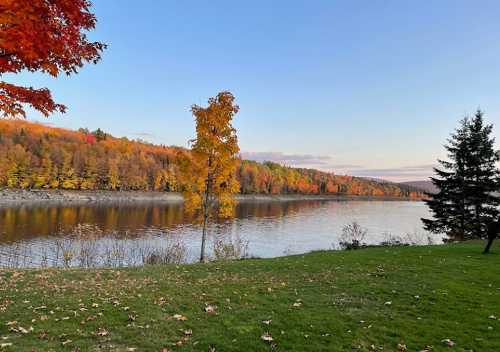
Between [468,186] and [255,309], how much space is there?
2771 cm

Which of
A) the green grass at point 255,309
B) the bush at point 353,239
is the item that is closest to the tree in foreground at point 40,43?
the green grass at point 255,309

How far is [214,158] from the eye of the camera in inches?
822

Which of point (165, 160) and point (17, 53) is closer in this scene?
point (17, 53)

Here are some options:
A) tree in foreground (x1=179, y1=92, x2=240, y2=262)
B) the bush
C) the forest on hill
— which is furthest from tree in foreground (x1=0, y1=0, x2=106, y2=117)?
the forest on hill

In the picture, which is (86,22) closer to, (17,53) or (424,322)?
(17,53)

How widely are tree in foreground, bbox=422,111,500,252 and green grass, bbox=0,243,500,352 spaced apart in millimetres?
17204

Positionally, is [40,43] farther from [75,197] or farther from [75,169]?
[75,169]

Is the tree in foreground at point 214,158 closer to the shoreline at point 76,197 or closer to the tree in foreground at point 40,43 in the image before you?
the tree in foreground at point 40,43

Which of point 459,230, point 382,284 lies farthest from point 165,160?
point 382,284

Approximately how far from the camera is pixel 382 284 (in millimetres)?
10695

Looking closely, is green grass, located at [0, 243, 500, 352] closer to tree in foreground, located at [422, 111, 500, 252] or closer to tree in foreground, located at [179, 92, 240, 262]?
tree in foreground, located at [179, 92, 240, 262]

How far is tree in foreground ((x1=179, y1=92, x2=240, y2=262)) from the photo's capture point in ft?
67.3

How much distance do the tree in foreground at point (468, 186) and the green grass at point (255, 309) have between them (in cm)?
1720

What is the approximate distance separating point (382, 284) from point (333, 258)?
20.4 feet
